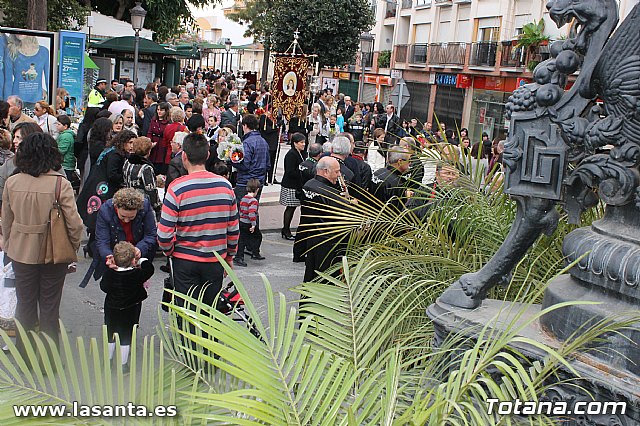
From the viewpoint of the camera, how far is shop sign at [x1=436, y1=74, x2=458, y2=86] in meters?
35.9

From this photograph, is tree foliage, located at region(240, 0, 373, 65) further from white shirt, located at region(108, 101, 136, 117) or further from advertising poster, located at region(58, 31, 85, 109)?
white shirt, located at region(108, 101, 136, 117)

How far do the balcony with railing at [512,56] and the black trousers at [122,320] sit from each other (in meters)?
25.3

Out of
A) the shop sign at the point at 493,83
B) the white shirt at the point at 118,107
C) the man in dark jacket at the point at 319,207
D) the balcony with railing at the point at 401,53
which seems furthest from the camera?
the balcony with railing at the point at 401,53

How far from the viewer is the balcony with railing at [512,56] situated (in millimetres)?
29234

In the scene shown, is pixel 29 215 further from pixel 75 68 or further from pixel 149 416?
pixel 75 68

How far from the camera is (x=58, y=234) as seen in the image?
548 cm

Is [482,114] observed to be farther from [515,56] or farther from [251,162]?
[251,162]

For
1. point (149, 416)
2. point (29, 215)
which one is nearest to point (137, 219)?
point (29, 215)

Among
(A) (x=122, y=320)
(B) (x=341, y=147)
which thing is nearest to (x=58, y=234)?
(A) (x=122, y=320)

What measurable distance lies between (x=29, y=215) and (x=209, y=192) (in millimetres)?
1278

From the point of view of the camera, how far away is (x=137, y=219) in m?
6.00

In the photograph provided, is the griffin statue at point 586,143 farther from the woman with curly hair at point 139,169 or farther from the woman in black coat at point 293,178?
the woman in black coat at point 293,178

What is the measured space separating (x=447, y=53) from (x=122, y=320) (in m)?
32.0

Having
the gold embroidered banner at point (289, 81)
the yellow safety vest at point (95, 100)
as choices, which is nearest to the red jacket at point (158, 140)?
the yellow safety vest at point (95, 100)
